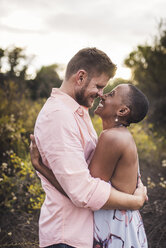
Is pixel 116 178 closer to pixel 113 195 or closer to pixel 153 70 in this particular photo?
pixel 113 195

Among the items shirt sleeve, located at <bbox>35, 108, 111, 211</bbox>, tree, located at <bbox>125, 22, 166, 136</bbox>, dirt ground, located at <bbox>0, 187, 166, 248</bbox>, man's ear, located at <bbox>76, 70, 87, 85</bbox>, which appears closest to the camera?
shirt sleeve, located at <bbox>35, 108, 111, 211</bbox>

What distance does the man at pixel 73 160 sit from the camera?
1.36 m

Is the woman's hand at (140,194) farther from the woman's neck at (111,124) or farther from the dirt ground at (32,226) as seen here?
the dirt ground at (32,226)

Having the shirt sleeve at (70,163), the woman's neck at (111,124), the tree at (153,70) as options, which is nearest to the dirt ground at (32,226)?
the woman's neck at (111,124)

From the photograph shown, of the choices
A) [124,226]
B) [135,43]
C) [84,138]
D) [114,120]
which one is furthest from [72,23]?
[135,43]

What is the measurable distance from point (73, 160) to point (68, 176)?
9cm

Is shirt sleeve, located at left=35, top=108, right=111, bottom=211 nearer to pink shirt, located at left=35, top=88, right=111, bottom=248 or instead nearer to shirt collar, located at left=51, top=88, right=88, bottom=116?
pink shirt, located at left=35, top=88, right=111, bottom=248

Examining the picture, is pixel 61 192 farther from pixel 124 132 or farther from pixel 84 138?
pixel 124 132

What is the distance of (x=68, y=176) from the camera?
134 cm

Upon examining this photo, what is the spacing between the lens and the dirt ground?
125 inches

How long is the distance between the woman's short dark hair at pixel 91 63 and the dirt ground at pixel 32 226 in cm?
220

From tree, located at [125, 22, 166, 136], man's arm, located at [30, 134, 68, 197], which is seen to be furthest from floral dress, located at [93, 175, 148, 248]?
tree, located at [125, 22, 166, 136]

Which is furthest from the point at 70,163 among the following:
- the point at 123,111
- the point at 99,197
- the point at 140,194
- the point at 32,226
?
the point at 32,226

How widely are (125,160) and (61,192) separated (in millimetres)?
442
